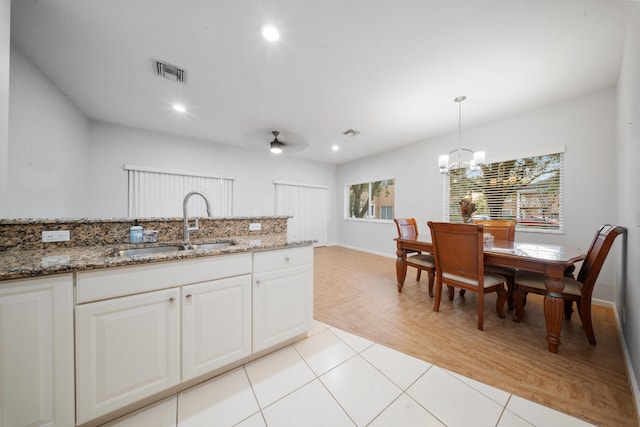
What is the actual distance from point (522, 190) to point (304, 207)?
4455 mm

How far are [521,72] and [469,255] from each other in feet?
6.63

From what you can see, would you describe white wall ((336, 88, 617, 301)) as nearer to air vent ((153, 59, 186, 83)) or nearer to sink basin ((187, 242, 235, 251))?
sink basin ((187, 242, 235, 251))

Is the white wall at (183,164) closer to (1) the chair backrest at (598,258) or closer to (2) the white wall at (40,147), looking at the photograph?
(2) the white wall at (40,147)

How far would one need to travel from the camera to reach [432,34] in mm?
1740

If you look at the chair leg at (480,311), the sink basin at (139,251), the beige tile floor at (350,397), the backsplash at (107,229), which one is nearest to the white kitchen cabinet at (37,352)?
the sink basin at (139,251)

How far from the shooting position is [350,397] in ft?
4.08

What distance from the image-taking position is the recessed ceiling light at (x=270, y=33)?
169 centimetres

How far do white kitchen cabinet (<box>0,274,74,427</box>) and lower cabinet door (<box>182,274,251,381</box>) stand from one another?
452 mm

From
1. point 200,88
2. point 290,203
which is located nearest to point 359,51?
point 200,88

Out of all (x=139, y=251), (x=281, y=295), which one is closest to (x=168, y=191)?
(x=139, y=251)

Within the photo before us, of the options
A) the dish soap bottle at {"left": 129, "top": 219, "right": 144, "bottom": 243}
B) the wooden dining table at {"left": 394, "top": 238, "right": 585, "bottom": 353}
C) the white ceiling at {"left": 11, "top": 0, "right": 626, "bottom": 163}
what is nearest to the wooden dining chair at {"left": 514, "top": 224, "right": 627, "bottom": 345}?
the wooden dining table at {"left": 394, "top": 238, "right": 585, "bottom": 353}

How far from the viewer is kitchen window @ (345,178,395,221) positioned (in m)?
5.12

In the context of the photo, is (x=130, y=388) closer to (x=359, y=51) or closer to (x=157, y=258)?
(x=157, y=258)

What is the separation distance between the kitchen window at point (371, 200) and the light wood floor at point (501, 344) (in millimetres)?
2556
